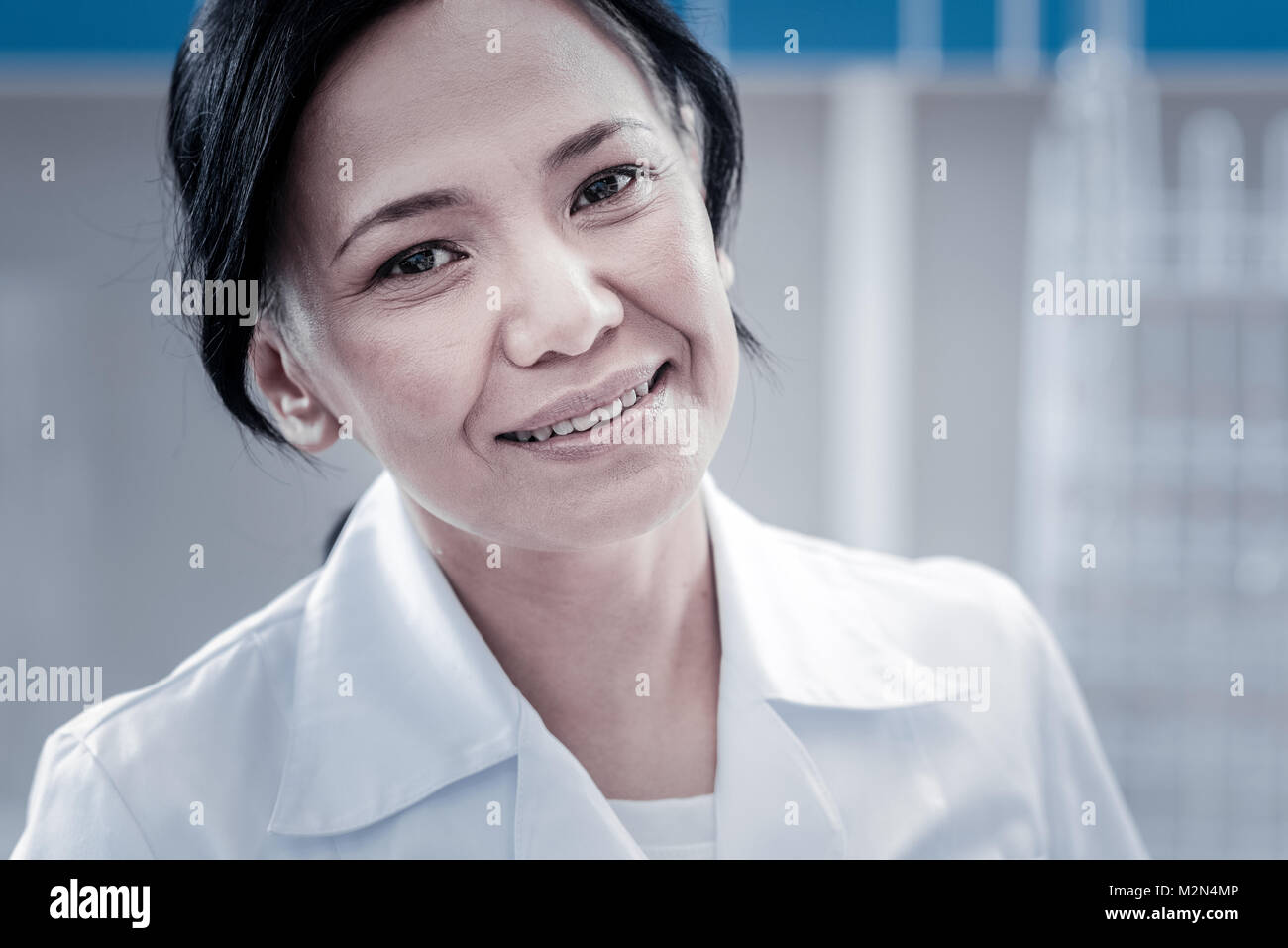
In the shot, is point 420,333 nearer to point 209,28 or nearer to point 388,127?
point 388,127

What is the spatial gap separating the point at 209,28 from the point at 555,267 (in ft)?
1.06

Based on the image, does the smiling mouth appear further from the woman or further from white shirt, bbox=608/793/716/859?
white shirt, bbox=608/793/716/859

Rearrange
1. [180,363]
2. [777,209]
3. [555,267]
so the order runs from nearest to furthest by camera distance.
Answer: [555,267]
[180,363]
[777,209]

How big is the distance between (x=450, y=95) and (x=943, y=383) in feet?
5.31

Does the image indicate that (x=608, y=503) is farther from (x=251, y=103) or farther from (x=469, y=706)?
(x=251, y=103)

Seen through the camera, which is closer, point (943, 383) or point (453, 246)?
point (453, 246)

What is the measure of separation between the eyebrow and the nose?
2.2 inches

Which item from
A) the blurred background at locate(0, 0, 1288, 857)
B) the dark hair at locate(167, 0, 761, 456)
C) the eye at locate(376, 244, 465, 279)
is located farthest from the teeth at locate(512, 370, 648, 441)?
the blurred background at locate(0, 0, 1288, 857)

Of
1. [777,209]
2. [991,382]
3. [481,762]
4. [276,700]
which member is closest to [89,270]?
[777,209]

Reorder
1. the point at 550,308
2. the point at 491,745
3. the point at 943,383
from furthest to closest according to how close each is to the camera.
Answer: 1. the point at 943,383
2. the point at 491,745
3. the point at 550,308

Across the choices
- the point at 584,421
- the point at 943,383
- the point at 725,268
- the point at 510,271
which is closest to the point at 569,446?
the point at 584,421

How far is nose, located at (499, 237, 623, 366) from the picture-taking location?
2.23ft

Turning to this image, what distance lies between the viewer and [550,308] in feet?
2.23

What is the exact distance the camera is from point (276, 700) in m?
0.84
